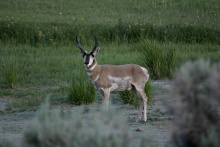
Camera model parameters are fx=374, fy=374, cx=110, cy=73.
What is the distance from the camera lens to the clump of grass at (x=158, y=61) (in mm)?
11555

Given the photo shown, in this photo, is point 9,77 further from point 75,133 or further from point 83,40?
point 75,133

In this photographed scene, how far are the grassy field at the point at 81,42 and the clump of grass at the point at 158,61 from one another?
3 cm

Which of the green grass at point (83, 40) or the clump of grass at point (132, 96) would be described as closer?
the clump of grass at point (132, 96)

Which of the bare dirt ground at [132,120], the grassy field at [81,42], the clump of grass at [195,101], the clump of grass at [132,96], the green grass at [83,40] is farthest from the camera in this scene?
the green grass at [83,40]

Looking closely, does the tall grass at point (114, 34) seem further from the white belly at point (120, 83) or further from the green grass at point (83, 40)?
the white belly at point (120, 83)

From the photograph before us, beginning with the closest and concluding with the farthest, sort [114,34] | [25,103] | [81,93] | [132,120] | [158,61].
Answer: [132,120]
[81,93]
[25,103]
[158,61]
[114,34]

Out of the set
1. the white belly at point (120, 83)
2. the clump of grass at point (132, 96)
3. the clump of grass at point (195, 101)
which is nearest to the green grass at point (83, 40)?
→ the clump of grass at point (132, 96)

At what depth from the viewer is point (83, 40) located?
17.8 metres

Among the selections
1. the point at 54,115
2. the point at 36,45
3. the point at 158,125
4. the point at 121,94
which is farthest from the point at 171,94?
the point at 36,45

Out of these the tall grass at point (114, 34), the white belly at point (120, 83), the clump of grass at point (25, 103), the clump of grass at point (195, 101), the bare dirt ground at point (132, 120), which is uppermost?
the clump of grass at point (195, 101)

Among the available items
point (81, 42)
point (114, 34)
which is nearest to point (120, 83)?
point (81, 42)

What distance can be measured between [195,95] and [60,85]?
897 centimetres

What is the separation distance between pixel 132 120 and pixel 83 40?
1038 cm

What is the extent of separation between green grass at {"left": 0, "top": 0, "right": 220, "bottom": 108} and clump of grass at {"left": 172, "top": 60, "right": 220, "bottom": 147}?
7.32 meters
